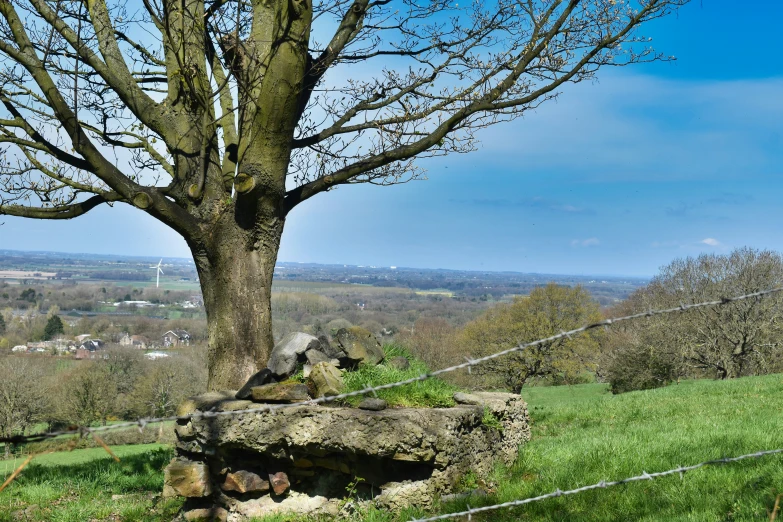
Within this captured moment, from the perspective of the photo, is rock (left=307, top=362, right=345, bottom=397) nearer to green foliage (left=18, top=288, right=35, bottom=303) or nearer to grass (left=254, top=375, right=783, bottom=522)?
grass (left=254, top=375, right=783, bottom=522)

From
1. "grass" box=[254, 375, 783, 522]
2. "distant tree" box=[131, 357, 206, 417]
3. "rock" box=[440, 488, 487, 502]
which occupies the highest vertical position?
"grass" box=[254, 375, 783, 522]

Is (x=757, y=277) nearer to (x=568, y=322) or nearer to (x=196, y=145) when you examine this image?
(x=568, y=322)

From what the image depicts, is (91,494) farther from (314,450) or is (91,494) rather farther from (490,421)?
(490,421)

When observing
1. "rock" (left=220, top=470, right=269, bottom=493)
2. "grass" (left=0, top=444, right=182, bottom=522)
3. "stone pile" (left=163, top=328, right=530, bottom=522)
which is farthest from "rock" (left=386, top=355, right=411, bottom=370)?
"grass" (left=0, top=444, right=182, bottom=522)

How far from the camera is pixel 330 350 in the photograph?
6.73 m

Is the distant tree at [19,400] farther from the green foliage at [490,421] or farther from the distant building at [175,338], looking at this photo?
the green foliage at [490,421]

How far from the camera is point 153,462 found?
29.1 feet

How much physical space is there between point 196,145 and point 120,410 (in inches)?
1412

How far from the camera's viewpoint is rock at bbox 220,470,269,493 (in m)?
5.83

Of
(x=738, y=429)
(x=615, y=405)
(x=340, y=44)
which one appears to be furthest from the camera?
(x=615, y=405)

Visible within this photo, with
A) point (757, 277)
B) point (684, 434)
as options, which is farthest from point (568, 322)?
point (684, 434)

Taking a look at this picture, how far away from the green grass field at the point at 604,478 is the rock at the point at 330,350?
1.75 metres

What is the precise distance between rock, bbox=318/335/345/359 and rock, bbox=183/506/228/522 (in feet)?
6.12

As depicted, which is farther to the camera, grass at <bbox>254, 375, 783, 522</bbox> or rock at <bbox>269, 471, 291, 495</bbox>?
rock at <bbox>269, 471, 291, 495</bbox>
